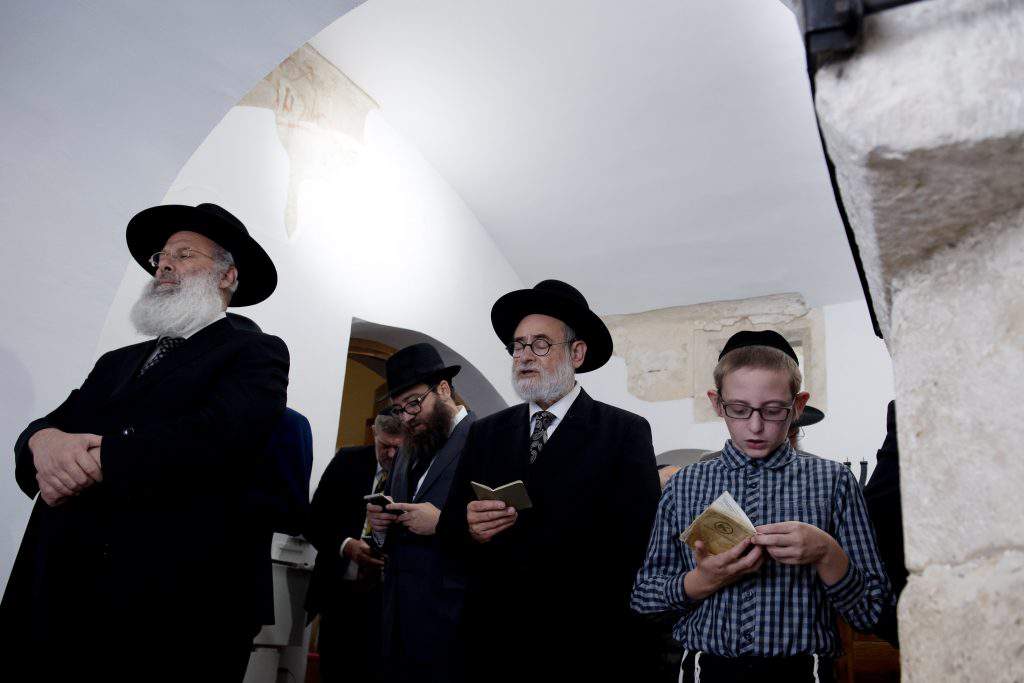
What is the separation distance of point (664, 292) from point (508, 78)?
3.58 meters

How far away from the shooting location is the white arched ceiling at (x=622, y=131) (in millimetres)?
5441

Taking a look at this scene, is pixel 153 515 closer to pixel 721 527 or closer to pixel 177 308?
pixel 177 308

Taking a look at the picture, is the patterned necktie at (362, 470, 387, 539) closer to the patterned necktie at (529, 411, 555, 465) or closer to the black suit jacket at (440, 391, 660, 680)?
the black suit jacket at (440, 391, 660, 680)

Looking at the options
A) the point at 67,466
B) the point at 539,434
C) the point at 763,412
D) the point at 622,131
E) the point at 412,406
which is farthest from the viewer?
the point at 622,131

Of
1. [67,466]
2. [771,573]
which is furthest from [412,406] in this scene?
[771,573]

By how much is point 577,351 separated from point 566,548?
0.86 m

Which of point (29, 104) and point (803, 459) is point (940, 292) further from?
point (29, 104)

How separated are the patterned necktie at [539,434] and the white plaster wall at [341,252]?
1969mm

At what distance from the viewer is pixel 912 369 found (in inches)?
34.4

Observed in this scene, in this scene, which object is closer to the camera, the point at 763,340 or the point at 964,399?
the point at 964,399

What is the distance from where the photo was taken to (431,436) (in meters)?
3.53

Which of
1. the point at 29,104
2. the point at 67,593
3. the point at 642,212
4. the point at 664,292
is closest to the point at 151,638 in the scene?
the point at 67,593

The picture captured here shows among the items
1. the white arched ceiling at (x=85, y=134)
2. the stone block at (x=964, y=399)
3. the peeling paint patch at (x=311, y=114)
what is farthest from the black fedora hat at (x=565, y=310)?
the peeling paint patch at (x=311, y=114)

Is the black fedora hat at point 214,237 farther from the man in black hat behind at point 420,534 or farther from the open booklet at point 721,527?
the open booklet at point 721,527
